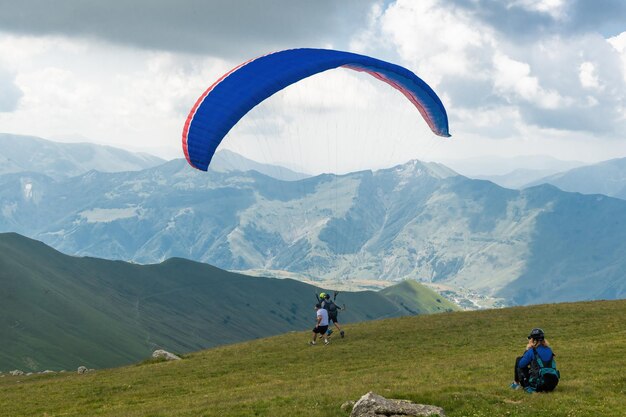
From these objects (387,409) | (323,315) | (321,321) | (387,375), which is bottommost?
(387,409)

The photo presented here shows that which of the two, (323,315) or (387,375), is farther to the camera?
(323,315)

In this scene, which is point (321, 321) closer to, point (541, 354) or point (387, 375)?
point (387, 375)

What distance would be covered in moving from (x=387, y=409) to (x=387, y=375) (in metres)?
8.91

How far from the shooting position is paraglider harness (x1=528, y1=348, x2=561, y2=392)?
20.7 m

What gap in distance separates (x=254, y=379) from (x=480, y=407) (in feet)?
42.8

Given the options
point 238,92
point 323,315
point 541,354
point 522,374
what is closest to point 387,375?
point 522,374

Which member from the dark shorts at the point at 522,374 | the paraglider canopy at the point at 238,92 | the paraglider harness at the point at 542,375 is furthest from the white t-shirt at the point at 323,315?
the paraglider harness at the point at 542,375

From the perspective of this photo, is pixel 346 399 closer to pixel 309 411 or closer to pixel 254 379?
pixel 309 411

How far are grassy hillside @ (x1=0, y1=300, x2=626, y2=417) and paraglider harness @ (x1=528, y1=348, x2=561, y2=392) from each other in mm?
452

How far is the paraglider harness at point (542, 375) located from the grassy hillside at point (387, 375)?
45 centimetres

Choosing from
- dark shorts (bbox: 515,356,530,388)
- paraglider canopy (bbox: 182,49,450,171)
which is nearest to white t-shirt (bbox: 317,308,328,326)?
paraglider canopy (bbox: 182,49,450,171)

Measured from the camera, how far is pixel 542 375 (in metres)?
20.7

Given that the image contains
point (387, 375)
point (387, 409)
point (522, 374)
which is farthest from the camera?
point (387, 375)

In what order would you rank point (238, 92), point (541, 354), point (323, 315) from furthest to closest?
point (323, 315)
point (238, 92)
point (541, 354)
